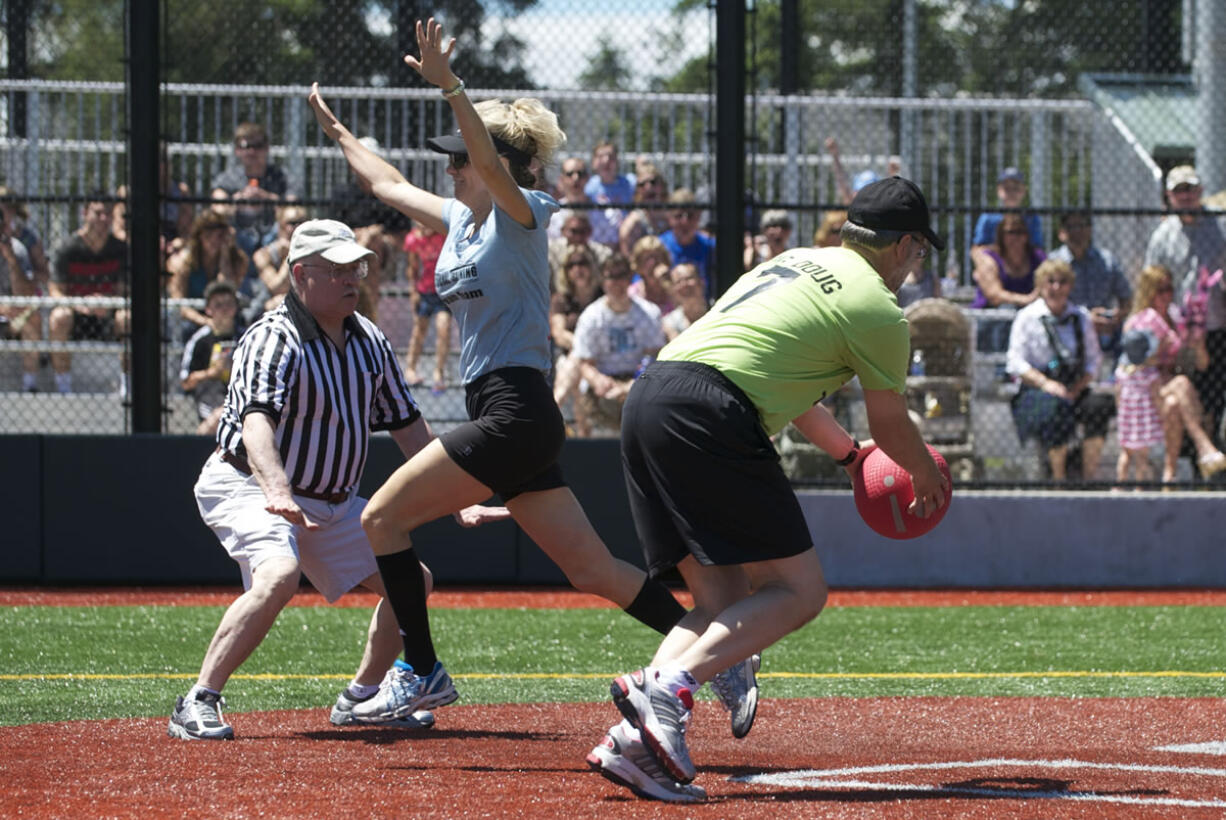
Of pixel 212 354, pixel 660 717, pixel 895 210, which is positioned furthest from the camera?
pixel 212 354

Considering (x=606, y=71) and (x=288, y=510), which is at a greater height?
(x=606, y=71)

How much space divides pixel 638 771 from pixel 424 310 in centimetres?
736

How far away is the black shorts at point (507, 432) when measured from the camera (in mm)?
5543

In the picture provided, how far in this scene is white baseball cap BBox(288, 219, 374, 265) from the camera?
19.2ft

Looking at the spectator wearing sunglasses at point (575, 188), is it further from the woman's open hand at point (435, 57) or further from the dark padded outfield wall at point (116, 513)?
the woman's open hand at point (435, 57)

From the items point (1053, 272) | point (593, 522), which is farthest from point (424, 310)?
point (1053, 272)

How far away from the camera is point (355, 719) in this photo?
5961 millimetres

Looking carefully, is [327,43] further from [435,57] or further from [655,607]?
[655,607]

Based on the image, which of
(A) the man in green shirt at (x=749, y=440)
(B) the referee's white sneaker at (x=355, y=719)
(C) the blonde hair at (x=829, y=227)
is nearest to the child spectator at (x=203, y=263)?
(C) the blonde hair at (x=829, y=227)

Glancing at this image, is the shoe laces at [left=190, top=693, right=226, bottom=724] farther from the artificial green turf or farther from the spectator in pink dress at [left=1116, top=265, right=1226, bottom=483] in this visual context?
the spectator in pink dress at [left=1116, top=265, right=1226, bottom=483]

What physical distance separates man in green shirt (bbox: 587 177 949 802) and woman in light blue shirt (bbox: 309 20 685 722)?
725 mm

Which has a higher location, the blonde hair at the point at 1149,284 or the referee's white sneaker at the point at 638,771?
the blonde hair at the point at 1149,284

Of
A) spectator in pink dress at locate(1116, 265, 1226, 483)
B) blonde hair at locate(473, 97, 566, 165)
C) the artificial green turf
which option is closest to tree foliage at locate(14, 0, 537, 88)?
the artificial green turf

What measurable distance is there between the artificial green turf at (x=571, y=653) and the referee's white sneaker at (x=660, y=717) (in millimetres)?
2327
